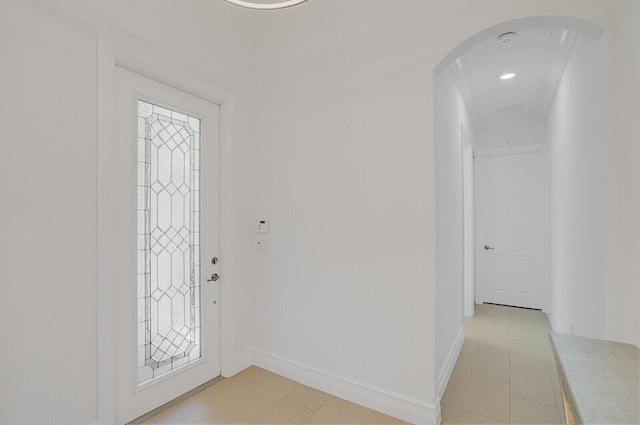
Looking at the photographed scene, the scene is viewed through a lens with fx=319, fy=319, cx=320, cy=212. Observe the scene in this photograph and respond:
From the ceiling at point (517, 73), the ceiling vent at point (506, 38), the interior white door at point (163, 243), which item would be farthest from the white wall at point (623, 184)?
the interior white door at point (163, 243)

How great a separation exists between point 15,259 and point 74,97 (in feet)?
3.01

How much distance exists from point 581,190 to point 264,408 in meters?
2.87

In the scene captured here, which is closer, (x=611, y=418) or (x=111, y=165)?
(x=611, y=418)

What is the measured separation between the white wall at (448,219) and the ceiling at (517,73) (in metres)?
0.28

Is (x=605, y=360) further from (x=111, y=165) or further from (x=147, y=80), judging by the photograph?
(x=147, y=80)

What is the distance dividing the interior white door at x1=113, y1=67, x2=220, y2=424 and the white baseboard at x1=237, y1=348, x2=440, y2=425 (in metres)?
0.42

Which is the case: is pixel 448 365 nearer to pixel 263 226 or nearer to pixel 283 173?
pixel 263 226

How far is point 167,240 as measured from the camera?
2.30 metres

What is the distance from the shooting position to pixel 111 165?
6.41 feet

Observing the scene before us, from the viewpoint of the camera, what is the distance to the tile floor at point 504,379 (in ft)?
7.24

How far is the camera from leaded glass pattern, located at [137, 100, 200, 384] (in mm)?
2172

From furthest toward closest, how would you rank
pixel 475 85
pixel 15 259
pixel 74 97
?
pixel 475 85, pixel 74 97, pixel 15 259

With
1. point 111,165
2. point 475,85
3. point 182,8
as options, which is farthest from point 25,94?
point 475,85

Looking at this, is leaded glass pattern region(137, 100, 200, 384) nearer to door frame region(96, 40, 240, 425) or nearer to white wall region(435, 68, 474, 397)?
door frame region(96, 40, 240, 425)
